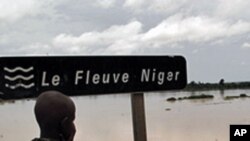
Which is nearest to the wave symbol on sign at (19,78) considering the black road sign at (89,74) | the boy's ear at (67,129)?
the black road sign at (89,74)

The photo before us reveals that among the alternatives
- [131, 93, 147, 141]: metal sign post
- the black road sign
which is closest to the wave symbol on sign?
the black road sign

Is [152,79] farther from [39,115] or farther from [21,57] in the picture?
[39,115]

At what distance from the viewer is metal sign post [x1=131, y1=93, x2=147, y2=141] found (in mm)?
3428

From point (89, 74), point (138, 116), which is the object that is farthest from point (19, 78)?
point (138, 116)

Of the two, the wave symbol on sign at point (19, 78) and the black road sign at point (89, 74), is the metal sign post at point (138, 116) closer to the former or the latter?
the black road sign at point (89, 74)

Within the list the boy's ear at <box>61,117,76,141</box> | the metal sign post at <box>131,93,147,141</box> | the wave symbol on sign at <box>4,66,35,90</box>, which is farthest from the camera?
the metal sign post at <box>131,93,147,141</box>

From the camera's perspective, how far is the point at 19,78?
9.57 ft

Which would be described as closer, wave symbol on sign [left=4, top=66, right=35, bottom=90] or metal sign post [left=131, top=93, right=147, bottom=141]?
wave symbol on sign [left=4, top=66, right=35, bottom=90]

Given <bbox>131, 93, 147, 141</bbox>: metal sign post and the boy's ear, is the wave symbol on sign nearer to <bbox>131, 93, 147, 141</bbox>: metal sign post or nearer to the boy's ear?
<bbox>131, 93, 147, 141</bbox>: metal sign post

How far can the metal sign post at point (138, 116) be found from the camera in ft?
11.2

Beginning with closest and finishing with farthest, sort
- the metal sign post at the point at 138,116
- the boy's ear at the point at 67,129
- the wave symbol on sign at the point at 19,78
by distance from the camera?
the boy's ear at the point at 67,129 < the wave symbol on sign at the point at 19,78 < the metal sign post at the point at 138,116

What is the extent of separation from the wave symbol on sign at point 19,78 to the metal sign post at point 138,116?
0.72m

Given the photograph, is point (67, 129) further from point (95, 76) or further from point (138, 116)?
point (138, 116)

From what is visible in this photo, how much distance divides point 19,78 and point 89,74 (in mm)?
452
